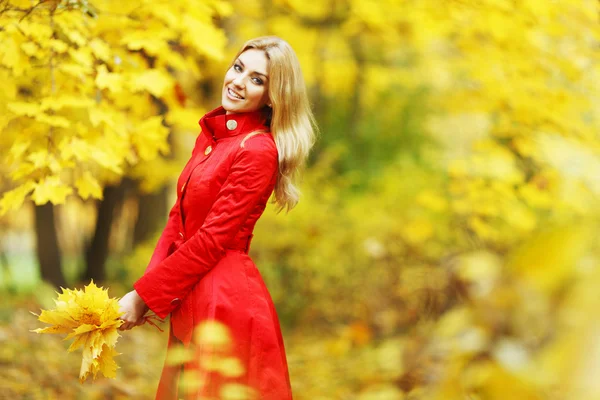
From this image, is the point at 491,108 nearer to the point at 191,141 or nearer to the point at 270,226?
the point at 270,226

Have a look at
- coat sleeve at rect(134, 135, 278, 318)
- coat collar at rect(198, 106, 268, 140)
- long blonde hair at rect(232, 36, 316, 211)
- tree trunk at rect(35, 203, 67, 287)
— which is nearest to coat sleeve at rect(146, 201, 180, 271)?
coat sleeve at rect(134, 135, 278, 318)

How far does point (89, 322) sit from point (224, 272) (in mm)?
467

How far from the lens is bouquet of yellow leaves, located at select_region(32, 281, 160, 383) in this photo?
176cm

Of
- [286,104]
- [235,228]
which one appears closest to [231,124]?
[286,104]

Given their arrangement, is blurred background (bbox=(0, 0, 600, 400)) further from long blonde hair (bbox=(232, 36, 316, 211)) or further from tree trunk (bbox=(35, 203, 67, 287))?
long blonde hair (bbox=(232, 36, 316, 211))

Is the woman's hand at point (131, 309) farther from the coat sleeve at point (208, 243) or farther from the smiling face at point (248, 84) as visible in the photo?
the smiling face at point (248, 84)

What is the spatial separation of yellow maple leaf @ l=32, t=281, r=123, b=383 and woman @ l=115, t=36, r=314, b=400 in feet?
0.39

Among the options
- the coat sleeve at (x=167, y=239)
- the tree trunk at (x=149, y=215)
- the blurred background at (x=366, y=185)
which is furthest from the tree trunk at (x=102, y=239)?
the coat sleeve at (x=167, y=239)

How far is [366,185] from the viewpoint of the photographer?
7.63 m

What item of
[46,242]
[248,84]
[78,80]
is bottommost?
[248,84]

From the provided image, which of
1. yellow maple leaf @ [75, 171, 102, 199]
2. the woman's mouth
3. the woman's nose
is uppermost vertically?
the woman's nose

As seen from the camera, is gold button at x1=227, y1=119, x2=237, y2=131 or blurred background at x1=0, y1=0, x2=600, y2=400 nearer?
blurred background at x1=0, y1=0, x2=600, y2=400

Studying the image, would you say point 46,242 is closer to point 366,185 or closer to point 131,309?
point 366,185

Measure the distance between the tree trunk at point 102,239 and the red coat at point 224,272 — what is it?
5.44 meters
